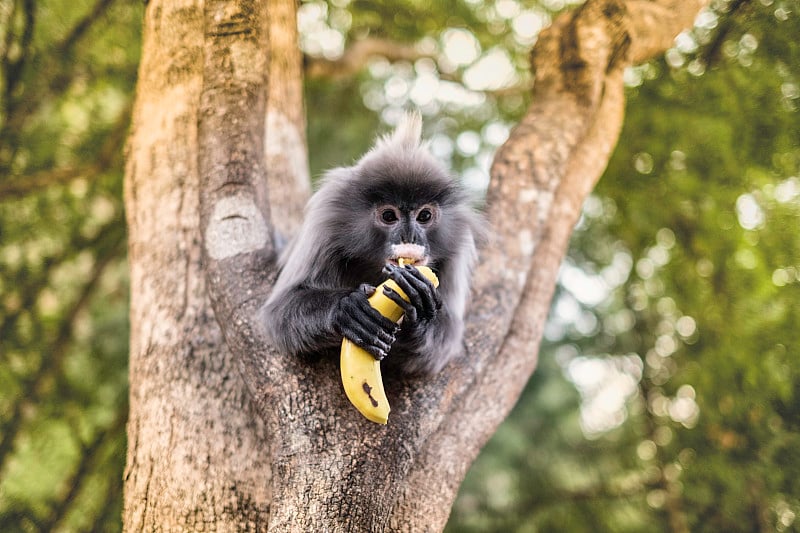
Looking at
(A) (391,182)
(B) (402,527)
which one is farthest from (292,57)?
(B) (402,527)

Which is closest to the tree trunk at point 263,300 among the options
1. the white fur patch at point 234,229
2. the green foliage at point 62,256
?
the white fur patch at point 234,229

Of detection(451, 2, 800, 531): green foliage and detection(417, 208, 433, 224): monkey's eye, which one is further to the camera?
detection(451, 2, 800, 531): green foliage

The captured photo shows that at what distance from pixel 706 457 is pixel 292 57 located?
13.0 feet

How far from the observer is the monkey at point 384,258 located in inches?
87.0

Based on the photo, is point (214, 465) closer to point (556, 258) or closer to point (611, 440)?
point (556, 258)

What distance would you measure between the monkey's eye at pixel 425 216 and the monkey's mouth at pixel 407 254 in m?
0.31

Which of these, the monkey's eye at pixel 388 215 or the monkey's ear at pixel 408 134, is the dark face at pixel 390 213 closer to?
the monkey's eye at pixel 388 215

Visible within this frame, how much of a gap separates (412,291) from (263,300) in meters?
0.64

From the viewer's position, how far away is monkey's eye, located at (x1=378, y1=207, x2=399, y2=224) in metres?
2.73

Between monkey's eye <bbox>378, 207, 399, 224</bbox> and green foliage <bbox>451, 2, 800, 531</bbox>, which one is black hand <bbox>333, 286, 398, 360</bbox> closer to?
monkey's eye <bbox>378, 207, 399, 224</bbox>

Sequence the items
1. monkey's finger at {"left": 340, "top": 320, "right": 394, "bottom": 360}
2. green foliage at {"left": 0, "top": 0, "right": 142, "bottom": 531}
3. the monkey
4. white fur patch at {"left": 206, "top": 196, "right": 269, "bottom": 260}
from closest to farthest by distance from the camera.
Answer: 1. monkey's finger at {"left": 340, "top": 320, "right": 394, "bottom": 360}
2. the monkey
3. white fur patch at {"left": 206, "top": 196, "right": 269, "bottom": 260}
4. green foliage at {"left": 0, "top": 0, "right": 142, "bottom": 531}

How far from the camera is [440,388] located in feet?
7.77

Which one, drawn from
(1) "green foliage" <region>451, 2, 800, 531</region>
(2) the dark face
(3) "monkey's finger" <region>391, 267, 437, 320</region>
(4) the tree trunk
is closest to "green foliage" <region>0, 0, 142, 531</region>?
(4) the tree trunk

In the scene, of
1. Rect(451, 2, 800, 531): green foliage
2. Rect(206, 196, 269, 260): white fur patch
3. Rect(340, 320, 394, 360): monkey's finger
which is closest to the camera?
Rect(340, 320, 394, 360): monkey's finger
